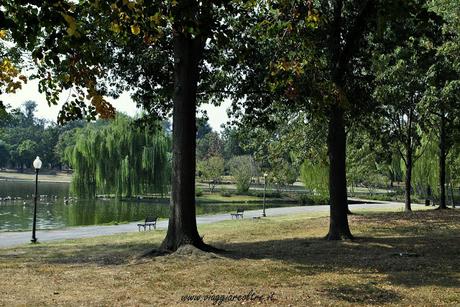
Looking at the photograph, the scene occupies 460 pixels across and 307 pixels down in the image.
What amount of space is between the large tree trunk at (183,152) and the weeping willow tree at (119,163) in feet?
106

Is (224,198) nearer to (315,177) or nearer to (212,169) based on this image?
(212,169)

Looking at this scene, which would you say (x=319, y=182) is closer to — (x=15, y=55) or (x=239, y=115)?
(x=239, y=115)

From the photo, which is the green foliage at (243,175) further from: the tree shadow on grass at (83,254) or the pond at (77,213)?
the tree shadow on grass at (83,254)

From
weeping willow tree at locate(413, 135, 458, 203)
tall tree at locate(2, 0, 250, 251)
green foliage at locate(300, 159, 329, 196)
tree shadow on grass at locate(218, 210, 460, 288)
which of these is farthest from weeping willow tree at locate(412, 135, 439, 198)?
tall tree at locate(2, 0, 250, 251)

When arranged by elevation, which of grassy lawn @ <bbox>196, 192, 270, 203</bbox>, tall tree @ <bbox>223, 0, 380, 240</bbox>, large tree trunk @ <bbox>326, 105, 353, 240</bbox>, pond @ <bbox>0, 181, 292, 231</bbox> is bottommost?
pond @ <bbox>0, 181, 292, 231</bbox>

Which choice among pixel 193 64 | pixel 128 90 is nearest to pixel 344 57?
pixel 193 64

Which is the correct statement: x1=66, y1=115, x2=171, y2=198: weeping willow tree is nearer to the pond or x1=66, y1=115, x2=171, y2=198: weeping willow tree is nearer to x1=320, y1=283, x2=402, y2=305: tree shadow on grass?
the pond

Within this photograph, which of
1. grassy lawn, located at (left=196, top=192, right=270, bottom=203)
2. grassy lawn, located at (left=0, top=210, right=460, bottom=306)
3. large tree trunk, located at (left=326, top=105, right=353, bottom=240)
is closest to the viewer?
grassy lawn, located at (left=0, top=210, right=460, bottom=306)

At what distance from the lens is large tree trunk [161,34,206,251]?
37.7ft

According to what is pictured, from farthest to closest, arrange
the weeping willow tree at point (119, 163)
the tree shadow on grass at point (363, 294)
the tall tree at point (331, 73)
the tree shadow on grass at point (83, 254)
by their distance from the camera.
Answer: the weeping willow tree at point (119, 163) < the tall tree at point (331, 73) < the tree shadow on grass at point (83, 254) < the tree shadow on grass at point (363, 294)

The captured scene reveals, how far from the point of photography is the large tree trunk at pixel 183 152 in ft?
37.7

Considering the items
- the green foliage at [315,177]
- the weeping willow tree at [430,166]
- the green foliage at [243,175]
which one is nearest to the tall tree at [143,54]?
the green foliage at [315,177]

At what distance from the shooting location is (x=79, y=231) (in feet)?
73.8

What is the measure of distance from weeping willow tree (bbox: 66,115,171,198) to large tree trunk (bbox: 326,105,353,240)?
3076cm
